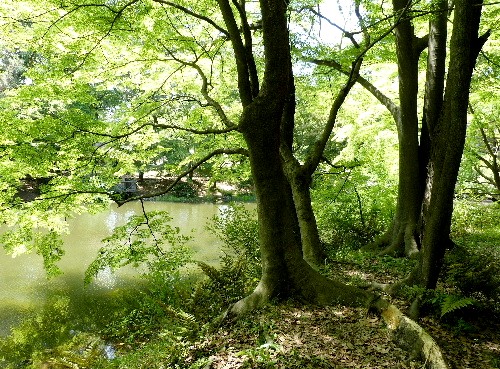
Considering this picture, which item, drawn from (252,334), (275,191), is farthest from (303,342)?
(275,191)

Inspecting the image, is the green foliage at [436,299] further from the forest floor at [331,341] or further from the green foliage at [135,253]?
the green foliage at [135,253]

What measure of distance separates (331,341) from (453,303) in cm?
126

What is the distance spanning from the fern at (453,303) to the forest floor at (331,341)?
0.29 meters

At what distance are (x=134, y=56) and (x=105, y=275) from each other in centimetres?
670

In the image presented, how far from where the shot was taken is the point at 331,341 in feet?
12.1

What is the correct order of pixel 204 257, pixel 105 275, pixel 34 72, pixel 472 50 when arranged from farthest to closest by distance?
pixel 204 257 → pixel 105 275 → pixel 34 72 → pixel 472 50

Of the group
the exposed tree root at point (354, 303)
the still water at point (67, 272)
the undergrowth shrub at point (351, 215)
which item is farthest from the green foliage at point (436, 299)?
the undergrowth shrub at point (351, 215)

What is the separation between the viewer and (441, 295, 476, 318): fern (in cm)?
359

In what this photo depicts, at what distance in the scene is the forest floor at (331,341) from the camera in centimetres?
327

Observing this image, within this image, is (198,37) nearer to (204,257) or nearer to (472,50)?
(472,50)

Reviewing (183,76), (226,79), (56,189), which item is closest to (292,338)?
(56,189)

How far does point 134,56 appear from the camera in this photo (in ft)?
22.8

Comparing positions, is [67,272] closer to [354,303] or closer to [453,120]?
[354,303]

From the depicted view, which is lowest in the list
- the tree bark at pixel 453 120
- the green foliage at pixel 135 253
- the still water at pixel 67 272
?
the still water at pixel 67 272
